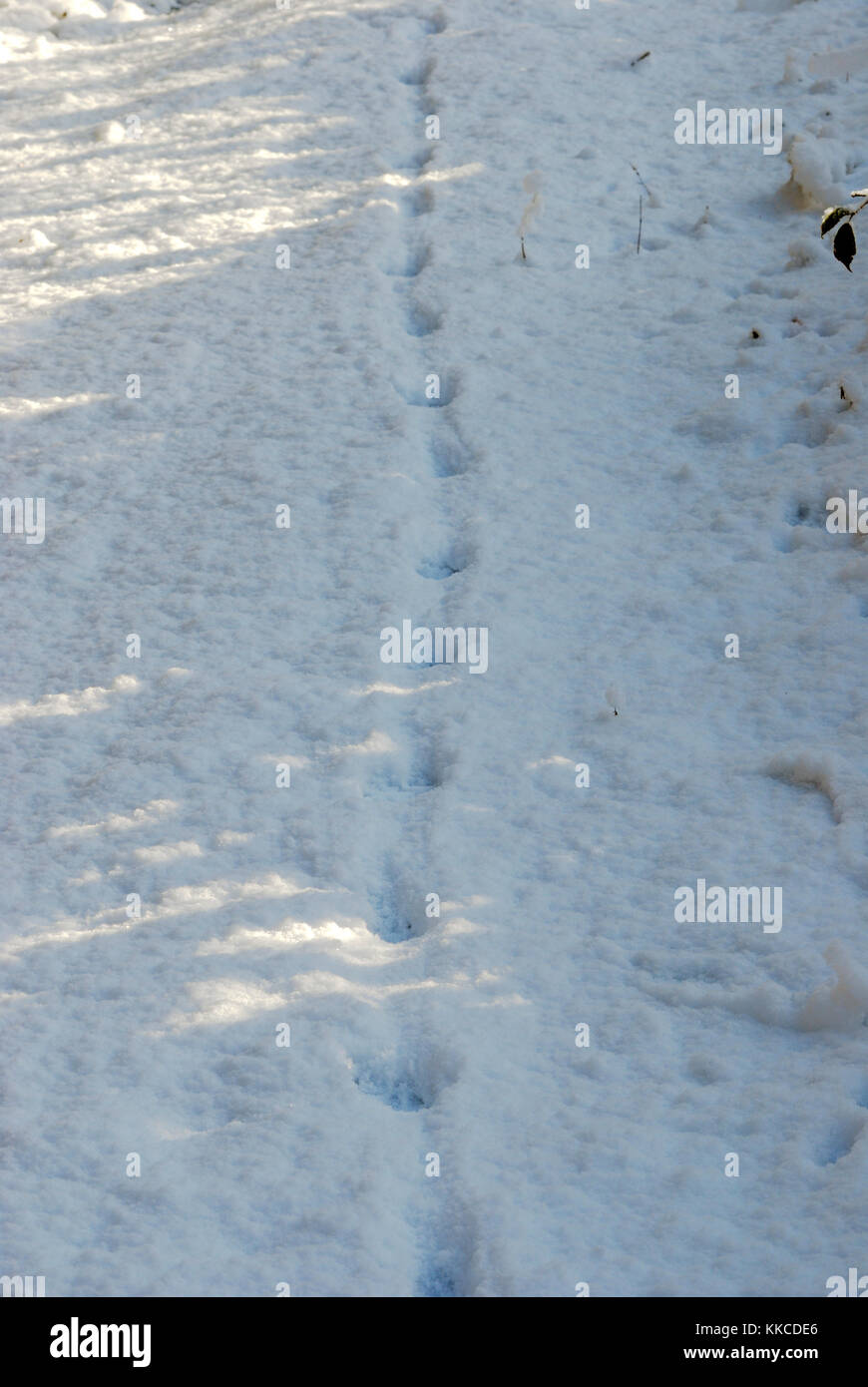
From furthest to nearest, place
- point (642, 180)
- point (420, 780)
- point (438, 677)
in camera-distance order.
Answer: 1. point (642, 180)
2. point (438, 677)
3. point (420, 780)

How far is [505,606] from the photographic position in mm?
3402

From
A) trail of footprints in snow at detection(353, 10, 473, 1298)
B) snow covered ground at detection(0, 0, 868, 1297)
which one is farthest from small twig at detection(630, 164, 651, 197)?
trail of footprints in snow at detection(353, 10, 473, 1298)

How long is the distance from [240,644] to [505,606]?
0.75 meters

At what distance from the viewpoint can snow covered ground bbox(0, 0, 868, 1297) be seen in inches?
87.8

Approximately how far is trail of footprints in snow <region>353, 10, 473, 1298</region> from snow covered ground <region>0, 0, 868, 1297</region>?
0.03ft

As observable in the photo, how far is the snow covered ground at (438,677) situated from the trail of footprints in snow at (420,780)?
1 cm

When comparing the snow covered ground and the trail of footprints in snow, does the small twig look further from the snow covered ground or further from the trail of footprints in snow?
the trail of footprints in snow

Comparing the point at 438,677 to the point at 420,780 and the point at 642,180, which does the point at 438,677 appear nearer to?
the point at 420,780

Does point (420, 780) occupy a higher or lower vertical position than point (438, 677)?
lower

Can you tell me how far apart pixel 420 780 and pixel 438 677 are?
1.14ft

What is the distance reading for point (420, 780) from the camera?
306 cm

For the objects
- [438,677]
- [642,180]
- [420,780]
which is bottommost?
[420,780]

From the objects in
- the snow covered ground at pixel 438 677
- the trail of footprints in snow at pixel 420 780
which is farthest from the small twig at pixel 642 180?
the trail of footprints in snow at pixel 420 780

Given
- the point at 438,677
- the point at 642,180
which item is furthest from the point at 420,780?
the point at 642,180
